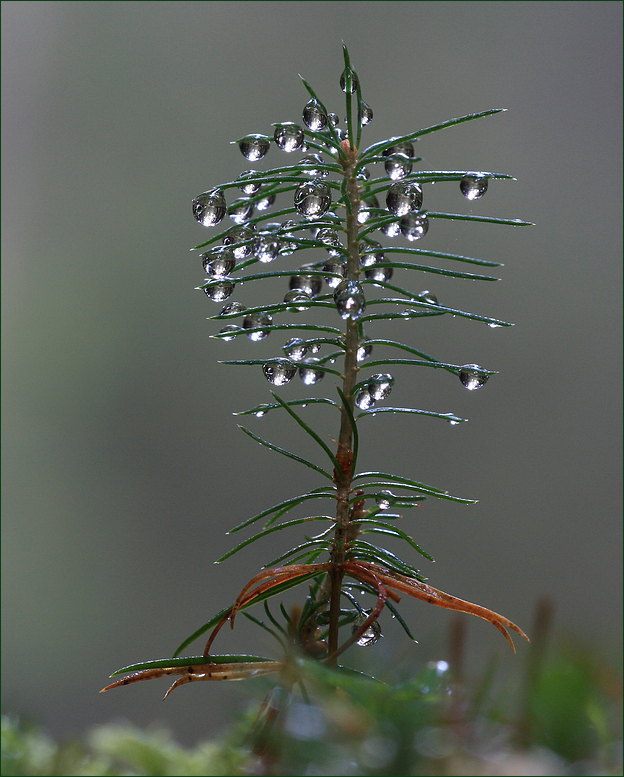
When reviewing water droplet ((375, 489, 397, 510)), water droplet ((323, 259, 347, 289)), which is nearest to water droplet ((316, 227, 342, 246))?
water droplet ((323, 259, 347, 289))

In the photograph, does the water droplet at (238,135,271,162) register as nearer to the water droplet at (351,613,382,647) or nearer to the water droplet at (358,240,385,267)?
the water droplet at (358,240,385,267)

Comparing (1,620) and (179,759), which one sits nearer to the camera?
(179,759)

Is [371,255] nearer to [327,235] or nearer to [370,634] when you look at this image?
[327,235]

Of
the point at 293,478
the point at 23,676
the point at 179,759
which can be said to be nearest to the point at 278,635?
the point at 179,759

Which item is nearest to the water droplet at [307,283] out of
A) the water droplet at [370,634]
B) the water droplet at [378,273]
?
the water droplet at [378,273]

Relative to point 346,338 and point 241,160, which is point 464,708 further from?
point 241,160

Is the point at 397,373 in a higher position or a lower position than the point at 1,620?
higher
